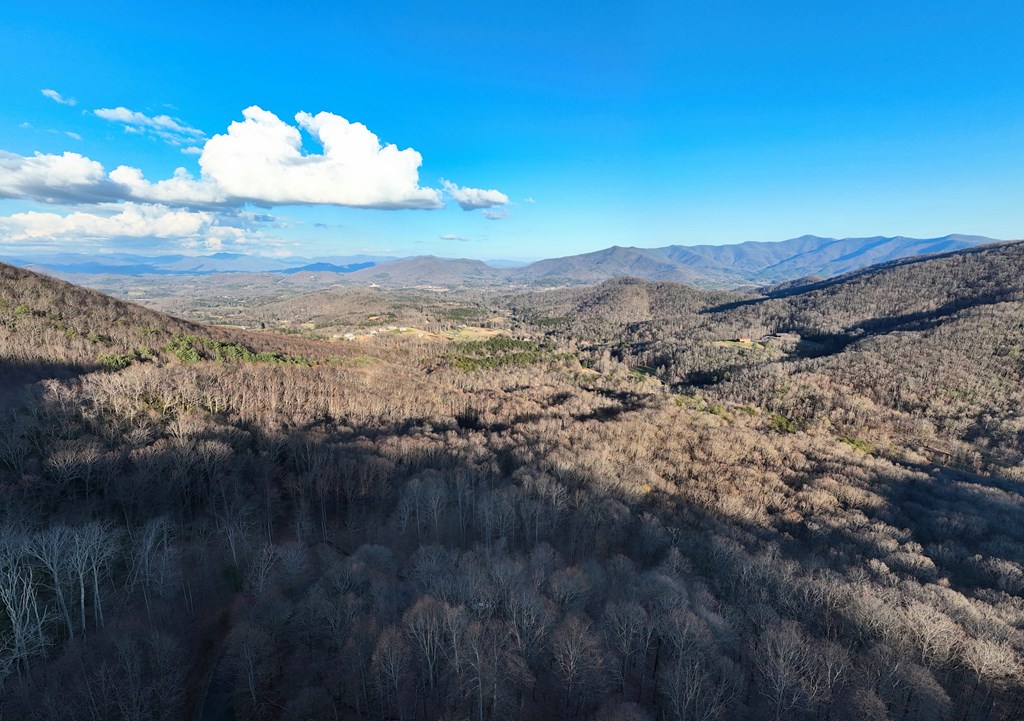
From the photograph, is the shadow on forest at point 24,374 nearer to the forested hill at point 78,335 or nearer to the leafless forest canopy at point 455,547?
the forested hill at point 78,335

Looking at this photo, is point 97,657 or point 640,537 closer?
point 97,657

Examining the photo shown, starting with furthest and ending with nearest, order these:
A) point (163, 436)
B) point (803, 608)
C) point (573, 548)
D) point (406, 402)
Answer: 1. point (406, 402)
2. point (163, 436)
3. point (573, 548)
4. point (803, 608)

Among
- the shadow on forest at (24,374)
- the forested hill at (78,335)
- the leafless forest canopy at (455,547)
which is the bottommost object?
the leafless forest canopy at (455,547)

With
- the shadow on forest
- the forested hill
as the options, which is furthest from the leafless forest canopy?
the forested hill

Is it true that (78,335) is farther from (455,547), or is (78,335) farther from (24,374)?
(455,547)

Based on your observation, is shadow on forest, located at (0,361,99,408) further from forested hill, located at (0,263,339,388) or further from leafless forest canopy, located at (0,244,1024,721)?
leafless forest canopy, located at (0,244,1024,721)

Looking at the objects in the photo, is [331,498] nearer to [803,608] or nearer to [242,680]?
[242,680]

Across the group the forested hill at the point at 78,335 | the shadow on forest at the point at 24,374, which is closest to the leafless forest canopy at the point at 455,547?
the shadow on forest at the point at 24,374

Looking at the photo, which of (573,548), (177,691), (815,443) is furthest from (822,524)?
(177,691)

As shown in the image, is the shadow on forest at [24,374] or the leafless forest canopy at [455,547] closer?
the leafless forest canopy at [455,547]
